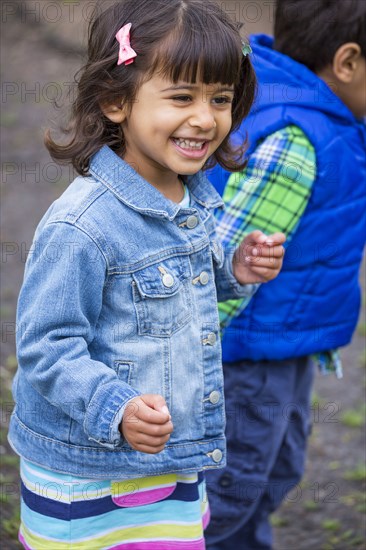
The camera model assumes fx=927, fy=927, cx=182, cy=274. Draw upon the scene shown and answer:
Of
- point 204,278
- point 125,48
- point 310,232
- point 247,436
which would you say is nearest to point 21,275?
point 247,436

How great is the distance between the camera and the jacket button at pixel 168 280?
1.85m

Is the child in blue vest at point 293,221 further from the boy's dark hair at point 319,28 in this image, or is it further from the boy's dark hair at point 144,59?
the boy's dark hair at point 144,59

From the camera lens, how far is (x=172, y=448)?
1916 millimetres

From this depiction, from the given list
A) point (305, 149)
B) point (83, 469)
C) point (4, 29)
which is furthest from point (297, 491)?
point (4, 29)

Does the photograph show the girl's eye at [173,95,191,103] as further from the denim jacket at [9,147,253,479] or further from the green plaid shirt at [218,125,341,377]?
the green plaid shirt at [218,125,341,377]

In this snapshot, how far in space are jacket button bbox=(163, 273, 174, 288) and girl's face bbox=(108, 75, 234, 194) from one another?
0.21 meters

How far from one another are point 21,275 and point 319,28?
2727mm

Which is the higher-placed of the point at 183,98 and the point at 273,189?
the point at 183,98

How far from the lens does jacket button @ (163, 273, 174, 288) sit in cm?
185

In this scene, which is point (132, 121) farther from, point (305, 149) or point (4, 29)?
point (4, 29)

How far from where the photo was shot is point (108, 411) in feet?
5.54

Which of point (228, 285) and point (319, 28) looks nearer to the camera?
point (228, 285)

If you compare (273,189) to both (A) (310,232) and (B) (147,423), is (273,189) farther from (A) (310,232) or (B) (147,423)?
(B) (147,423)

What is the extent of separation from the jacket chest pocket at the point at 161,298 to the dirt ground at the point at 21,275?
3.96ft
